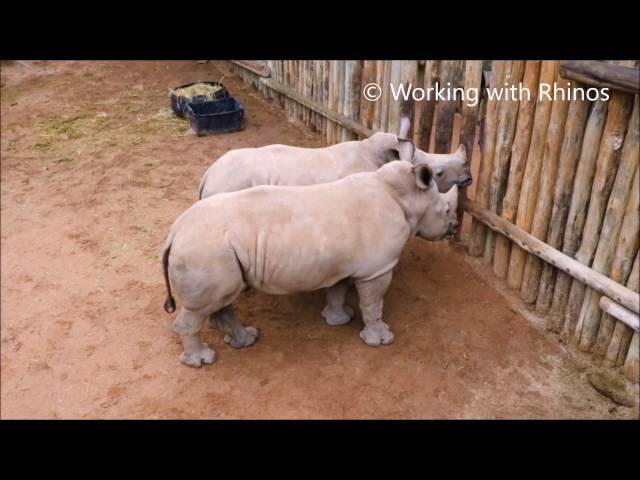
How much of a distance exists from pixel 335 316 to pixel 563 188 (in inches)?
104

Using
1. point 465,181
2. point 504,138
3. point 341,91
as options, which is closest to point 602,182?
point 504,138

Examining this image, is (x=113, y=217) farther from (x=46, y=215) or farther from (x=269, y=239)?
(x=46, y=215)

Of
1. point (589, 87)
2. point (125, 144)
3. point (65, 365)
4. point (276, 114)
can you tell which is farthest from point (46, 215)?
point (276, 114)

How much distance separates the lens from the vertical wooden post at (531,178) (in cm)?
590

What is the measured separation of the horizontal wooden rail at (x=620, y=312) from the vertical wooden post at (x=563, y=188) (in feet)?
2.57

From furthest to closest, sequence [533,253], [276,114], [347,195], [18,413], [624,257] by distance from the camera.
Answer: [276,114], [533,253], [347,195], [624,257], [18,413]

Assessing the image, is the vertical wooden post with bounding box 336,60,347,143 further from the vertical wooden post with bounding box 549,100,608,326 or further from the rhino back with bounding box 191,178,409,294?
the vertical wooden post with bounding box 549,100,608,326

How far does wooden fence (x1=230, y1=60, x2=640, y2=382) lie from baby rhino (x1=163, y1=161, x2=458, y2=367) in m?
1.07

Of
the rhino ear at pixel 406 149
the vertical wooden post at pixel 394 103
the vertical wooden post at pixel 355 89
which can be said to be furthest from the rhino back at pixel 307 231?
the vertical wooden post at pixel 355 89

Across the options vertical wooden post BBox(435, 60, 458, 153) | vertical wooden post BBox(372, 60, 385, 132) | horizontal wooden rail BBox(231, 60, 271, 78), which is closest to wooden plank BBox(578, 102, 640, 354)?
vertical wooden post BBox(435, 60, 458, 153)

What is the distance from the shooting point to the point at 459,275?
7.28m

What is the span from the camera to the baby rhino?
17.1ft

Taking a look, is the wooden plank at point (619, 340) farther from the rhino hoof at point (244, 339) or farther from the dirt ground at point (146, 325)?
the rhino hoof at point (244, 339)

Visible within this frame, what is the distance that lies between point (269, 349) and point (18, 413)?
3020 mm
